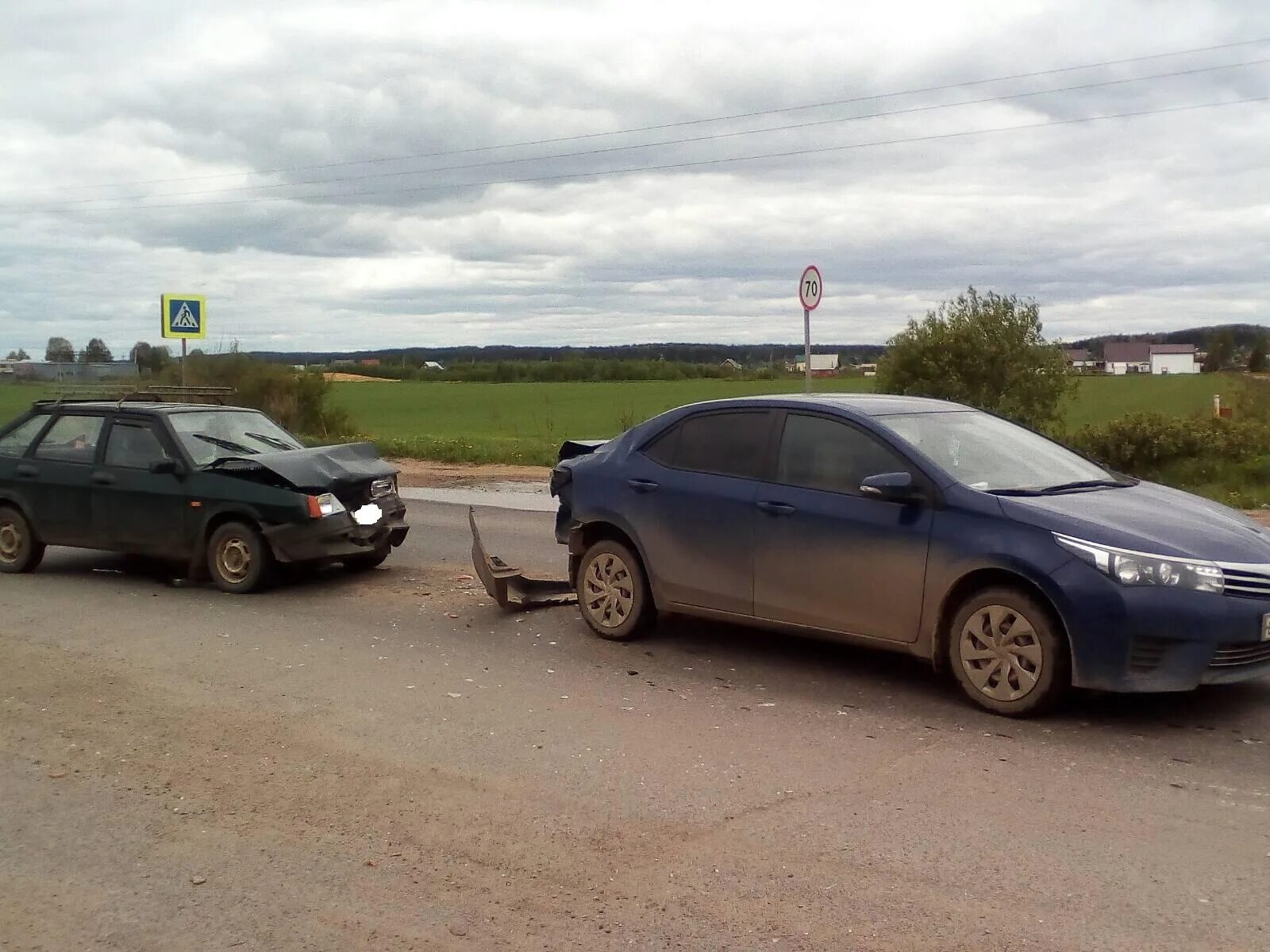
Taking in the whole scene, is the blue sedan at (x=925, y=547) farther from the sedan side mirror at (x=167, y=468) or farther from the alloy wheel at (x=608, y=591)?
the sedan side mirror at (x=167, y=468)

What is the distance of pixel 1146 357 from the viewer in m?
113

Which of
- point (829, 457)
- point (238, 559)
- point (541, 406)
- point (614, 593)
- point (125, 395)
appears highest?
point (125, 395)

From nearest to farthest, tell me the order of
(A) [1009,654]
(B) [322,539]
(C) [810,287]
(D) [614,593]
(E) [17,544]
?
(A) [1009,654] → (D) [614,593] → (B) [322,539] → (E) [17,544] → (C) [810,287]

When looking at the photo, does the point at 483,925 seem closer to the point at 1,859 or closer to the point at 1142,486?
the point at 1,859

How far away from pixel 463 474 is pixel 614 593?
50.7 feet

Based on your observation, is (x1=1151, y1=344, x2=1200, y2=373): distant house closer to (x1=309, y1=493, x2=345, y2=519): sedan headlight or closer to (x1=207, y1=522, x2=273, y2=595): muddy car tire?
(x1=309, y1=493, x2=345, y2=519): sedan headlight

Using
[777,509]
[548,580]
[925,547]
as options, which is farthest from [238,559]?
[925,547]

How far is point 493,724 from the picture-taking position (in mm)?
6496

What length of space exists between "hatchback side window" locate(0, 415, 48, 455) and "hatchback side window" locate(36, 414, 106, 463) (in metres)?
0.16

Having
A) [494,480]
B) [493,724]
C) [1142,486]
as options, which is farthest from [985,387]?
[493,724]

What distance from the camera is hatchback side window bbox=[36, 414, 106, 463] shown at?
11164 mm

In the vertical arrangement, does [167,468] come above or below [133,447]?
below

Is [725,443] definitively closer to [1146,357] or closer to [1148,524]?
[1148,524]

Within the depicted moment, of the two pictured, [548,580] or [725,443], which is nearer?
[725,443]
